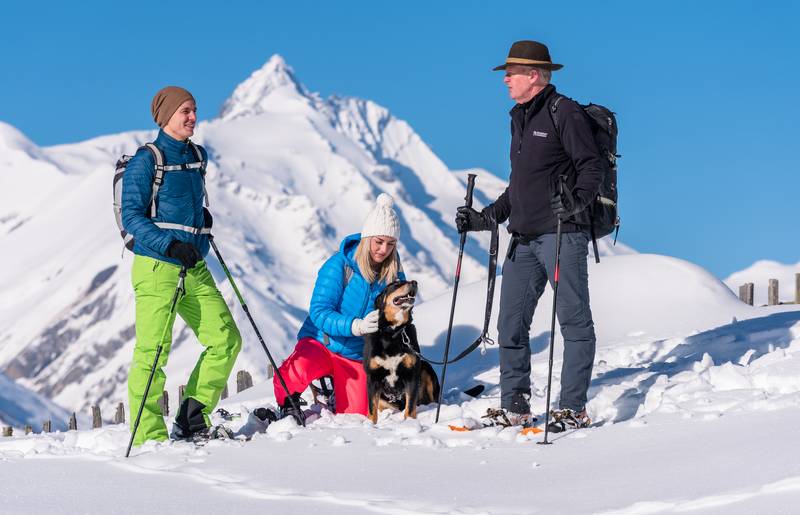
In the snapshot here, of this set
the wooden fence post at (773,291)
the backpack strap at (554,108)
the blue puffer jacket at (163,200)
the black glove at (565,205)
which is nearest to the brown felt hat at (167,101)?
the blue puffer jacket at (163,200)

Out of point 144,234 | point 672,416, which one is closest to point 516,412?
point 672,416

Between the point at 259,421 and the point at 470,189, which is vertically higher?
the point at 470,189

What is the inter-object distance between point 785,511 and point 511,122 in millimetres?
3482

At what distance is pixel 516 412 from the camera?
7.10 metres

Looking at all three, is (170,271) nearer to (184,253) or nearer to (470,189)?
(184,253)

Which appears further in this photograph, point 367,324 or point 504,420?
point 367,324

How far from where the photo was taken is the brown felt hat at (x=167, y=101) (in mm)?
7067

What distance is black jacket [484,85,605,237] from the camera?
6.60 m

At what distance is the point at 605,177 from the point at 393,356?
6.95ft

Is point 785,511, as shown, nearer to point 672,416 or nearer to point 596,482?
point 596,482

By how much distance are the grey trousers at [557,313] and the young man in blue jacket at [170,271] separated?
184 cm

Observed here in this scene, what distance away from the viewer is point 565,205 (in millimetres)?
6645

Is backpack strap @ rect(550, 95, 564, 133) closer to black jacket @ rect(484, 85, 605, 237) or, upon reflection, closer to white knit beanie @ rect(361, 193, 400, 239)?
black jacket @ rect(484, 85, 605, 237)

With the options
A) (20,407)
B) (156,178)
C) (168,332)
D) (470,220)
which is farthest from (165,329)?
(20,407)
